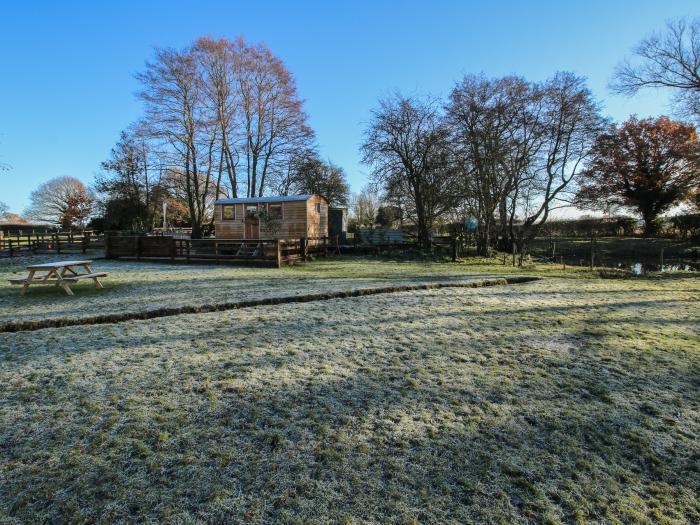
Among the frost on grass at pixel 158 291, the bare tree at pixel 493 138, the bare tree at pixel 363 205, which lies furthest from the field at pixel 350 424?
the bare tree at pixel 363 205

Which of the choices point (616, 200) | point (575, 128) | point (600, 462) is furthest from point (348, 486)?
point (616, 200)

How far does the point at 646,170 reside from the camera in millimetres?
31906

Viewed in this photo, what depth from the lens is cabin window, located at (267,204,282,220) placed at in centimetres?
2020

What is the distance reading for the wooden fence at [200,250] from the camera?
1465 cm

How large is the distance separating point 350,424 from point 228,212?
65.1 ft

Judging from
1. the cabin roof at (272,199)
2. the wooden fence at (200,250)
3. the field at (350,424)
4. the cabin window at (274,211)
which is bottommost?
the field at (350,424)

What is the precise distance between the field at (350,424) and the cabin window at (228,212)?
53.0 feet

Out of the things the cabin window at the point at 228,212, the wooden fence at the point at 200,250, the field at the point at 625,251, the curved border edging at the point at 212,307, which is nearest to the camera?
the curved border edging at the point at 212,307

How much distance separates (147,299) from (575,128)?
19.0 m

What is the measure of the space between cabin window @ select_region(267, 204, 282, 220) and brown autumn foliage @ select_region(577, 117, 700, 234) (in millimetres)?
24361

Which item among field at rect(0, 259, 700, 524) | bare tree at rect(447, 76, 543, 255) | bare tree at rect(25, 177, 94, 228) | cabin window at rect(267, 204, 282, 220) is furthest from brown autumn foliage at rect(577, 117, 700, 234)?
bare tree at rect(25, 177, 94, 228)

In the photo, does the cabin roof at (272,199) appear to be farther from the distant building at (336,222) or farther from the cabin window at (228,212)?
the distant building at (336,222)

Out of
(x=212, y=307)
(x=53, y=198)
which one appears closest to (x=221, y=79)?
(x=212, y=307)

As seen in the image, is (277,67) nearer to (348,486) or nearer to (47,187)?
(348,486)
